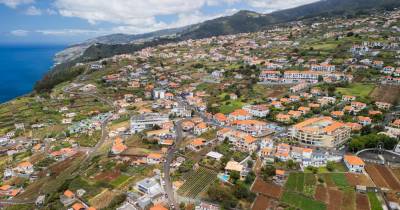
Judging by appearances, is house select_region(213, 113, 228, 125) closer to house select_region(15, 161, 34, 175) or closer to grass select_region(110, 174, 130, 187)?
grass select_region(110, 174, 130, 187)

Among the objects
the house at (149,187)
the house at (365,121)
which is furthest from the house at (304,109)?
the house at (149,187)

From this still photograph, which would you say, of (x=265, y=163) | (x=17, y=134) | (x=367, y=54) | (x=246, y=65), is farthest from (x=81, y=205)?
(x=367, y=54)

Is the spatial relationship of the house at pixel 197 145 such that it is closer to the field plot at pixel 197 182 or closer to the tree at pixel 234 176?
the field plot at pixel 197 182

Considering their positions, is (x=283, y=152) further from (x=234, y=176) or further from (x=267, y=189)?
(x=234, y=176)

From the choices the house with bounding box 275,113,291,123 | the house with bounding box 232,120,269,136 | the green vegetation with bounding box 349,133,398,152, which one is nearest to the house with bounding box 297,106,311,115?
the house with bounding box 275,113,291,123

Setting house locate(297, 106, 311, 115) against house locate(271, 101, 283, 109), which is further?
house locate(271, 101, 283, 109)

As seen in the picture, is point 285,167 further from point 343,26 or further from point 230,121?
point 343,26
